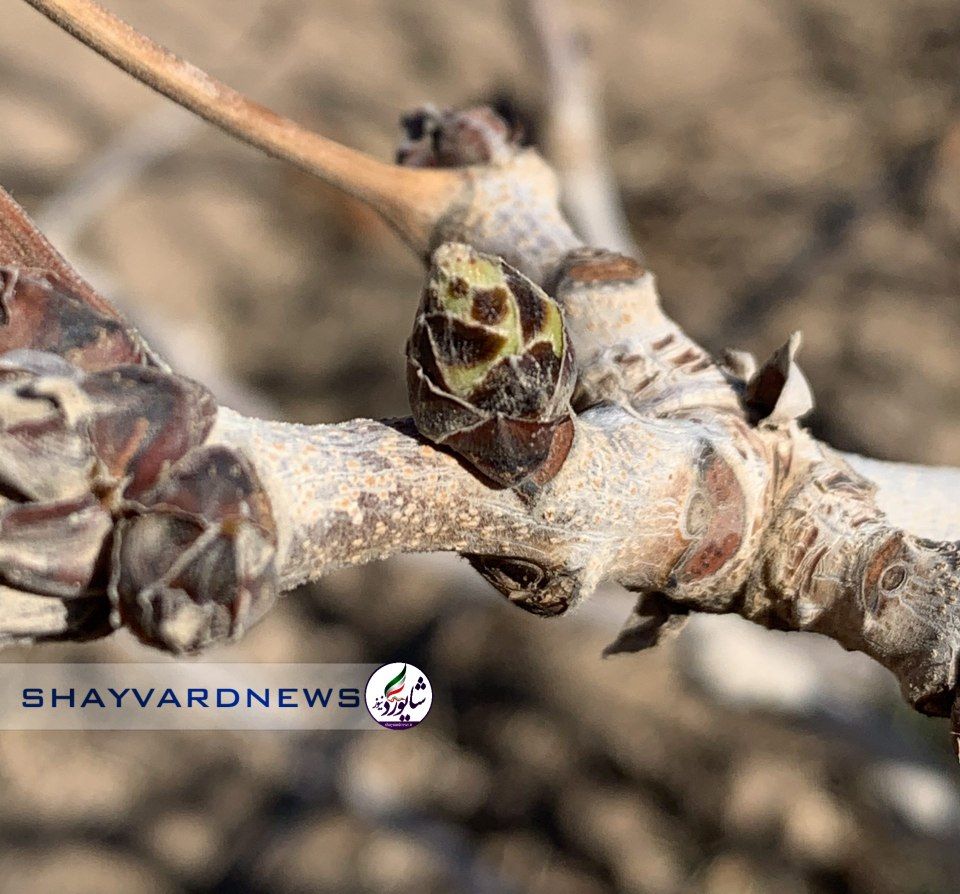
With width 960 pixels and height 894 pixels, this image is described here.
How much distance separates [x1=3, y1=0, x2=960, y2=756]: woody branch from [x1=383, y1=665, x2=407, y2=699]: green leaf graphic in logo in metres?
0.42

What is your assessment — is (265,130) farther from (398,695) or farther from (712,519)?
(398,695)

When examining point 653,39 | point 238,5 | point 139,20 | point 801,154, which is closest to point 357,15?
point 238,5

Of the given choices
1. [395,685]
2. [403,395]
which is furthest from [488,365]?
[403,395]

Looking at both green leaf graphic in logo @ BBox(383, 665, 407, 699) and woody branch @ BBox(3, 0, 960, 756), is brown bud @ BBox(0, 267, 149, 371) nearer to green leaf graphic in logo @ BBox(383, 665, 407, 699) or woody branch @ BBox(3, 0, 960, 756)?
woody branch @ BBox(3, 0, 960, 756)

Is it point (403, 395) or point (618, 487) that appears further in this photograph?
point (403, 395)

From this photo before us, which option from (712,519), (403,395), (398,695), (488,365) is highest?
(488,365)

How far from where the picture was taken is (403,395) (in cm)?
370

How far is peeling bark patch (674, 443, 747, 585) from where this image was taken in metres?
0.82

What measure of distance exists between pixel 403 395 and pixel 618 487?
2955 mm

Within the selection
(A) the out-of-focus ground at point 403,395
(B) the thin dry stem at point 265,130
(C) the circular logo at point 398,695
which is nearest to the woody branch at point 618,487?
(B) the thin dry stem at point 265,130

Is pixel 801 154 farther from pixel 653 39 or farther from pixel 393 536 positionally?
pixel 393 536

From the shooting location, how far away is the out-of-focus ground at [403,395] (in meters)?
2.75

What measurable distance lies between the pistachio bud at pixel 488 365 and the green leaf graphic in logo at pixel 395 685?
67cm

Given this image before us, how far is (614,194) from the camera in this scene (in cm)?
401
